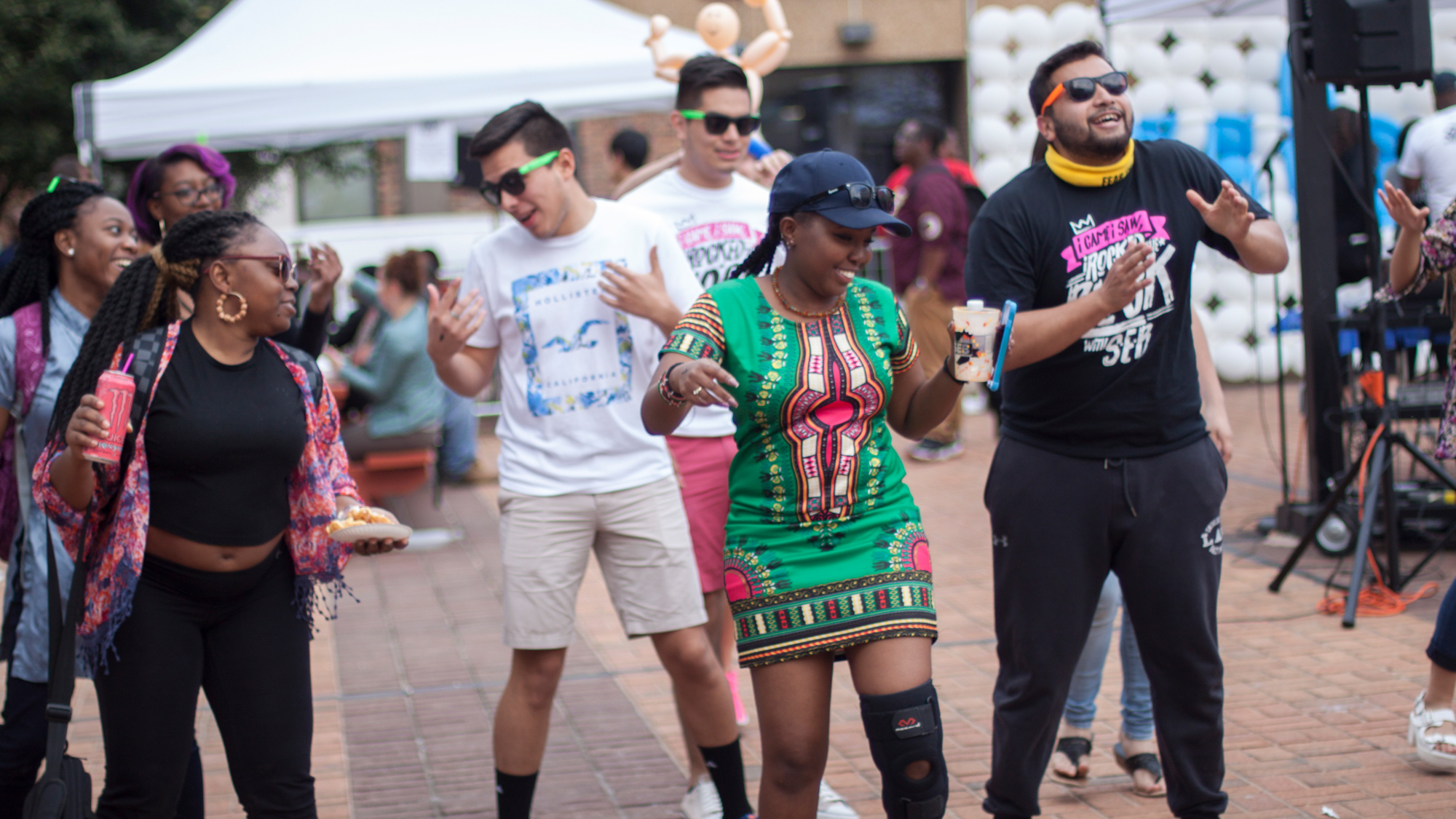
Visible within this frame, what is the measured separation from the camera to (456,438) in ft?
31.4

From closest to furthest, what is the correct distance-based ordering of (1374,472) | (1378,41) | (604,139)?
(1378,41)
(1374,472)
(604,139)

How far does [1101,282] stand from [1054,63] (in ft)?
1.95

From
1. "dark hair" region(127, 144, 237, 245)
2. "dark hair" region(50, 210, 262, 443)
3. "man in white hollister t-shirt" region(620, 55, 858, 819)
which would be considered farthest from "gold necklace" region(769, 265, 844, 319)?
"dark hair" region(127, 144, 237, 245)

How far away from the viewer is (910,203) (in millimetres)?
10484

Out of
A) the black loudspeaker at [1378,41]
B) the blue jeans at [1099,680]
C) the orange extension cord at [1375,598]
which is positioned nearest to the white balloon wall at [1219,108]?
the orange extension cord at [1375,598]

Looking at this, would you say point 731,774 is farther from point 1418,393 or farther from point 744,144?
point 1418,393

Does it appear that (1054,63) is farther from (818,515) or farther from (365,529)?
(365,529)

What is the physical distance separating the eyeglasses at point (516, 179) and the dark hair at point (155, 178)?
35.9 inches

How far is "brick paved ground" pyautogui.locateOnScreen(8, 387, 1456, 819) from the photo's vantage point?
13.8ft

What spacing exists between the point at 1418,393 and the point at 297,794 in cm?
580

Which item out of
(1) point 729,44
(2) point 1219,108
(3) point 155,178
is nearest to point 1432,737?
(1) point 729,44

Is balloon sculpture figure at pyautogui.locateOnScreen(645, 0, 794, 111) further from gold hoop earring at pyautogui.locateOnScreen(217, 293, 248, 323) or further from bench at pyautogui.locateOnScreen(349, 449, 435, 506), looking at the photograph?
bench at pyautogui.locateOnScreen(349, 449, 435, 506)

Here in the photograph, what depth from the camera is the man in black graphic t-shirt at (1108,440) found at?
3342 mm

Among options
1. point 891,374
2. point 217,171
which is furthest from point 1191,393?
point 217,171
